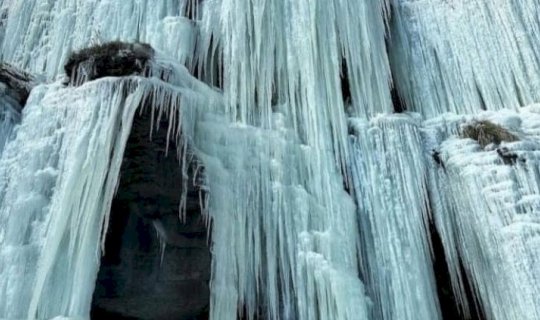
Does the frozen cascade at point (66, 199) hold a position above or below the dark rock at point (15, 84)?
below

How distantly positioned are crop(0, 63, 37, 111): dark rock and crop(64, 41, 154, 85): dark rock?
860 mm

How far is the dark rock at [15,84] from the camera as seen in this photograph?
18.6 feet

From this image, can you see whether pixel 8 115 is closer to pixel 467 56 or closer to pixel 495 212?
pixel 495 212

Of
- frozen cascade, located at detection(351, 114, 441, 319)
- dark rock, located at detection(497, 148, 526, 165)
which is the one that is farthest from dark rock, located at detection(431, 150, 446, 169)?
dark rock, located at detection(497, 148, 526, 165)

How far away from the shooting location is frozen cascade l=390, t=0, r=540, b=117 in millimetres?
6379

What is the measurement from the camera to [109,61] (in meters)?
5.11

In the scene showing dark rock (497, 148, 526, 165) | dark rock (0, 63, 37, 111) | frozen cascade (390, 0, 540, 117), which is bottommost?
dark rock (497, 148, 526, 165)

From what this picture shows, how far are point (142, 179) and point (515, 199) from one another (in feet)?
11.8

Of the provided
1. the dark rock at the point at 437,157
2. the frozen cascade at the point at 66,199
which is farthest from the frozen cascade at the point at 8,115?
the dark rock at the point at 437,157

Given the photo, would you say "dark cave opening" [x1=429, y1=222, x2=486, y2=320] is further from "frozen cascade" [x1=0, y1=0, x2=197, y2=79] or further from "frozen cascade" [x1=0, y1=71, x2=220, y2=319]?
"frozen cascade" [x1=0, y1=0, x2=197, y2=79]

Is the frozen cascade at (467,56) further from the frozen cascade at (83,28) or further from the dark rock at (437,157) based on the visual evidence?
the frozen cascade at (83,28)

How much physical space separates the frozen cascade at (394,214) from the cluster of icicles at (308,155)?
2 cm

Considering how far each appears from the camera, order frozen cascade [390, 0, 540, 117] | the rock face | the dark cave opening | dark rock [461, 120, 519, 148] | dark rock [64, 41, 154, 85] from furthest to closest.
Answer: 1. frozen cascade [390, 0, 540, 117]
2. the dark cave opening
3. dark rock [461, 120, 519, 148]
4. the rock face
5. dark rock [64, 41, 154, 85]

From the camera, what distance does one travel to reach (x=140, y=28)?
6.96m
